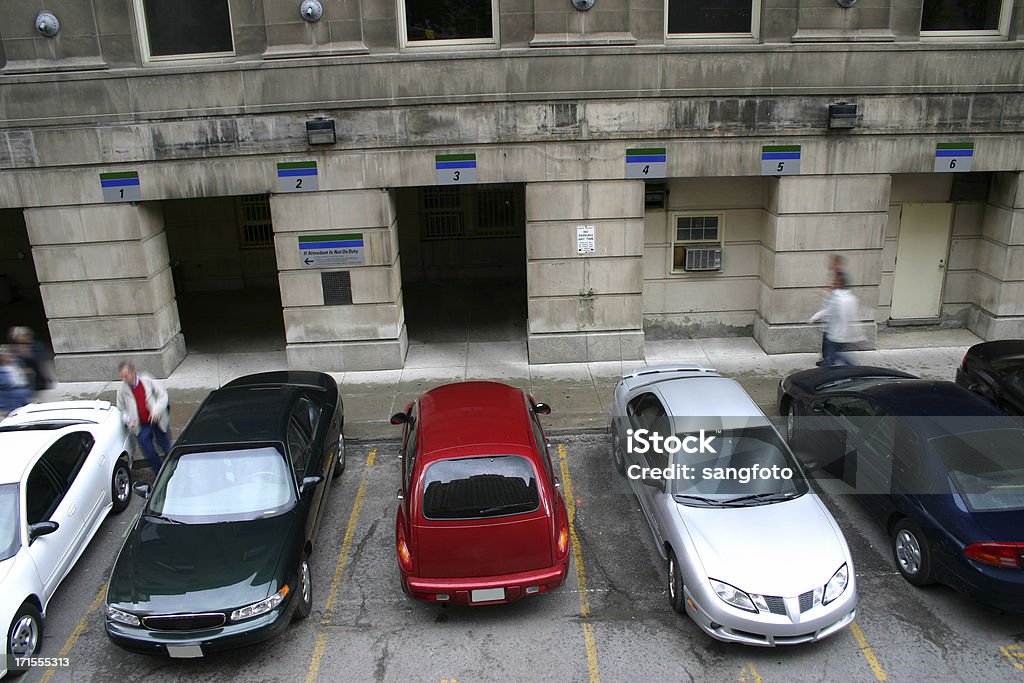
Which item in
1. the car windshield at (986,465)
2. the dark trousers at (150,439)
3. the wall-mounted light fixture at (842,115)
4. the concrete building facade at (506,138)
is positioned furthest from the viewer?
the wall-mounted light fixture at (842,115)

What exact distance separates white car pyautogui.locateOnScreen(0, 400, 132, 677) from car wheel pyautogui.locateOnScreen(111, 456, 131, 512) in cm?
1

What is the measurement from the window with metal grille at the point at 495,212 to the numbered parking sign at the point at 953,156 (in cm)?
898

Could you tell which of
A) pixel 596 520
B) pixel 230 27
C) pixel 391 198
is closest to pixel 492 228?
pixel 391 198

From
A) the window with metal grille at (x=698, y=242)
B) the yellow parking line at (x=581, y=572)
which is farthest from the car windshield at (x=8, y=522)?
the window with metal grille at (x=698, y=242)

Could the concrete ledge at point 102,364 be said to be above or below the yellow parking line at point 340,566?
above

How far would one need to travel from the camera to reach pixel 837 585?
6.73 metres

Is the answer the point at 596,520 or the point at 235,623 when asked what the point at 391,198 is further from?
the point at 235,623

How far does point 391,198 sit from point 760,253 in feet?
21.3

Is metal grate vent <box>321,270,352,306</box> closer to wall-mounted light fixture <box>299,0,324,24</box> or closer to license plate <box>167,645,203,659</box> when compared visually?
wall-mounted light fixture <box>299,0,324,24</box>

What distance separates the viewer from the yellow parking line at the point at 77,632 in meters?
6.94

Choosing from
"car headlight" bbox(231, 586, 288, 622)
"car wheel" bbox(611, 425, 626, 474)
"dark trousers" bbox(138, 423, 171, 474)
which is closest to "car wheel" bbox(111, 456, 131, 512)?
"dark trousers" bbox(138, 423, 171, 474)

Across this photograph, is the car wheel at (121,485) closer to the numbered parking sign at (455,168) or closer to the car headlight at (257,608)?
the car headlight at (257,608)

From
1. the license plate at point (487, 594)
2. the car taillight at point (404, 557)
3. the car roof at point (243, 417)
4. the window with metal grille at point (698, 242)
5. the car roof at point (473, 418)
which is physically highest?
the window with metal grille at point (698, 242)

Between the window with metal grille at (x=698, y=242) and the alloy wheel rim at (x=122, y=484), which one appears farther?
the window with metal grille at (x=698, y=242)
